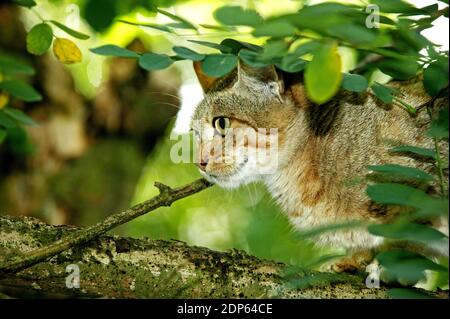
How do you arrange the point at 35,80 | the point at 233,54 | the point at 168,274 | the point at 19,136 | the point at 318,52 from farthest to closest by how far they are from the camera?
1. the point at 35,80
2. the point at 19,136
3. the point at 168,274
4. the point at 233,54
5. the point at 318,52

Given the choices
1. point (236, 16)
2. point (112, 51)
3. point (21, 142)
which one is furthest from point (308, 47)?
point (21, 142)

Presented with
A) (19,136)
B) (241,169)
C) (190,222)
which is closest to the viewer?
(241,169)

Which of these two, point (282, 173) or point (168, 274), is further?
point (282, 173)

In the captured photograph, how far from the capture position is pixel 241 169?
3.63m

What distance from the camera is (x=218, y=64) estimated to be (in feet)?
7.46

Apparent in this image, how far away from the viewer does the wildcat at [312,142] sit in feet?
10.6

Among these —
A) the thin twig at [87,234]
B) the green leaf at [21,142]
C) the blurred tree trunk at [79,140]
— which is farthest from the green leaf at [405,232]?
the blurred tree trunk at [79,140]

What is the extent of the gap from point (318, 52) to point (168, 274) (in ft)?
4.29

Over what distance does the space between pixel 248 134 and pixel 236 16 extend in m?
1.83

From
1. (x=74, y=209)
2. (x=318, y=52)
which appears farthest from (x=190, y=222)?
(x=318, y=52)

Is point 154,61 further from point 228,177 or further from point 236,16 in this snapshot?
point 228,177

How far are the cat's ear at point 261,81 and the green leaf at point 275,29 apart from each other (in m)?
1.66

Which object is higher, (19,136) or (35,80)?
(35,80)
